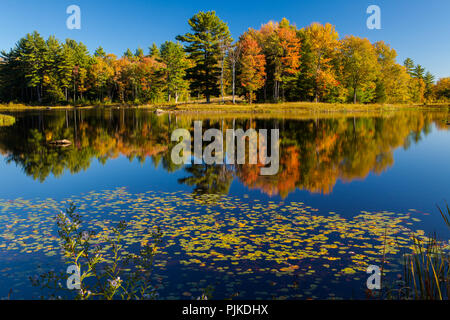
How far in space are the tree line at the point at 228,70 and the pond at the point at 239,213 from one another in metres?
47.7

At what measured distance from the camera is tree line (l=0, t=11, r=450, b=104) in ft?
220

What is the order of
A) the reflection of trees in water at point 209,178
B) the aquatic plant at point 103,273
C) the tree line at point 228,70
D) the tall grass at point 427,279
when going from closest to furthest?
the tall grass at point 427,279 → the aquatic plant at point 103,273 → the reflection of trees in water at point 209,178 → the tree line at point 228,70

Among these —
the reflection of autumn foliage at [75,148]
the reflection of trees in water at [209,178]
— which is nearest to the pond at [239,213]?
the reflection of trees in water at [209,178]

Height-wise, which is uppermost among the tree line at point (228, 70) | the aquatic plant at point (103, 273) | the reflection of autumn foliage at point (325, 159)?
the tree line at point (228, 70)

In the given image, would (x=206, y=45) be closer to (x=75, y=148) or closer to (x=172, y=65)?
(x=172, y=65)

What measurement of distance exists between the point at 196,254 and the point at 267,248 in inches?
63.4

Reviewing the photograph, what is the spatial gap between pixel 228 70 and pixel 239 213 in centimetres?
6385

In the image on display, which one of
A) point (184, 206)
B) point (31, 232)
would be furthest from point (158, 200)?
point (31, 232)

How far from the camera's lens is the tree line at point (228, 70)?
6700 cm

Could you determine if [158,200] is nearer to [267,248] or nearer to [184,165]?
[267,248]

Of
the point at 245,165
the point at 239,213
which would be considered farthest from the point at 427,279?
the point at 245,165

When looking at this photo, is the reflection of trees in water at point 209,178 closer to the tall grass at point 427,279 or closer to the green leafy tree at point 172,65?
the tall grass at point 427,279
